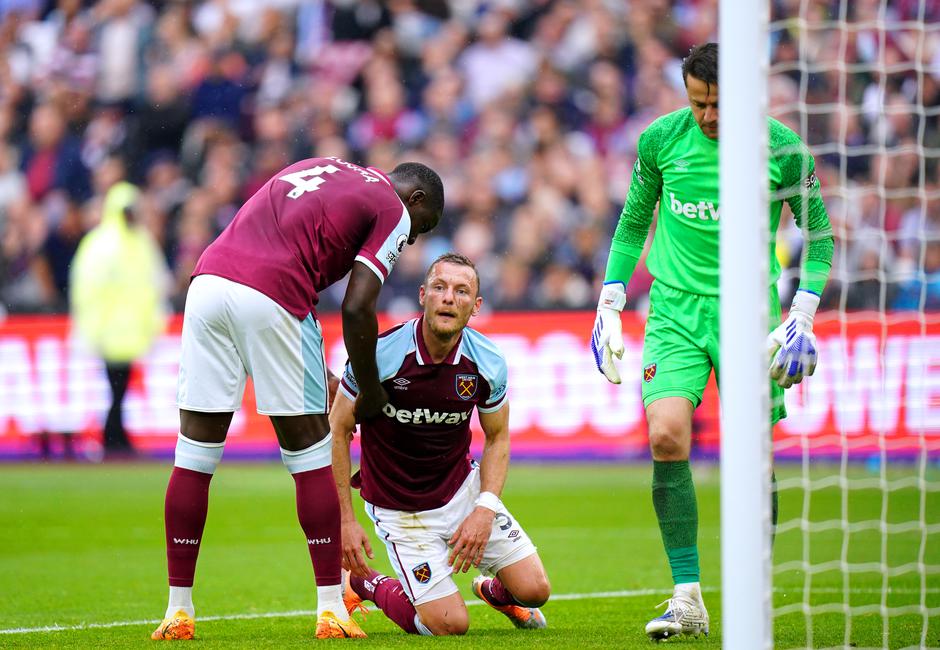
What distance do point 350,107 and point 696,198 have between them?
453 inches

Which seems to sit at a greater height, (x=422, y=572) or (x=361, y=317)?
(x=361, y=317)

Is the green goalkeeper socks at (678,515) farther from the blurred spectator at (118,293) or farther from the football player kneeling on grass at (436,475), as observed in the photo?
the blurred spectator at (118,293)

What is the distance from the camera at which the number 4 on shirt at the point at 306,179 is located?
192 inches

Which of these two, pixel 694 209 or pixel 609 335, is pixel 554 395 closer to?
pixel 609 335

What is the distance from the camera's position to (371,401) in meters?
4.96

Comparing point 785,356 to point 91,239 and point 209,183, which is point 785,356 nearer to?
point 91,239

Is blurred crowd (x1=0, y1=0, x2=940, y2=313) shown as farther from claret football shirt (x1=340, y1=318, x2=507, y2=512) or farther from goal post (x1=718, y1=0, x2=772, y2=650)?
goal post (x1=718, y1=0, x2=772, y2=650)

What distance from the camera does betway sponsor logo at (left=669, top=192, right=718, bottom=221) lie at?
5.15 meters

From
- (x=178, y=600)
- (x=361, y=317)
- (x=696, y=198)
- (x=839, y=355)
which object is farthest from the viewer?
(x=839, y=355)

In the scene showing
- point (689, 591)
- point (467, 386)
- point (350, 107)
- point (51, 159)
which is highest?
point (350, 107)

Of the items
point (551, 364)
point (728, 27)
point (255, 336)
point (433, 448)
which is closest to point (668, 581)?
point (433, 448)

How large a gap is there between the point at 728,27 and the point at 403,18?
13845 millimetres

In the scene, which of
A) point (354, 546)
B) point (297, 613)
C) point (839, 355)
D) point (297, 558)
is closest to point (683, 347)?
point (354, 546)

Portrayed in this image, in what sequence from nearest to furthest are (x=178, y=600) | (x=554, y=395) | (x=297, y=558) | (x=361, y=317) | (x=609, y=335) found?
(x=361, y=317)
(x=178, y=600)
(x=609, y=335)
(x=297, y=558)
(x=554, y=395)
